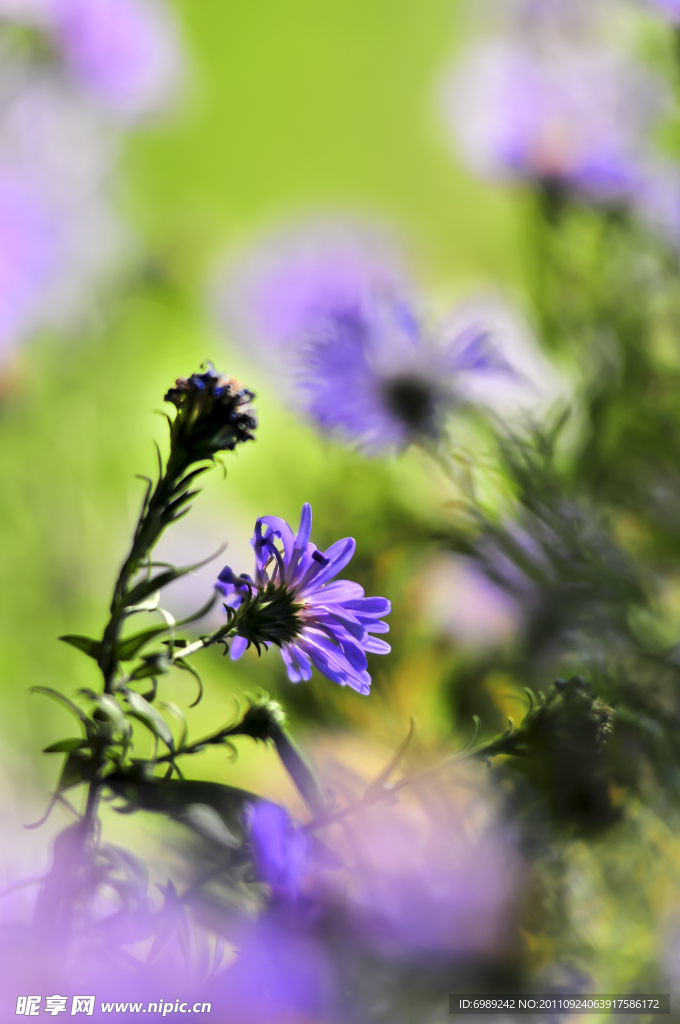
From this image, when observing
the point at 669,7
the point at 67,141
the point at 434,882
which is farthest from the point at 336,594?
the point at 67,141

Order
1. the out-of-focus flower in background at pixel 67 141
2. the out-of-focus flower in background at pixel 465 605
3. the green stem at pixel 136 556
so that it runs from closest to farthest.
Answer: the green stem at pixel 136 556, the out-of-focus flower in background at pixel 465 605, the out-of-focus flower in background at pixel 67 141

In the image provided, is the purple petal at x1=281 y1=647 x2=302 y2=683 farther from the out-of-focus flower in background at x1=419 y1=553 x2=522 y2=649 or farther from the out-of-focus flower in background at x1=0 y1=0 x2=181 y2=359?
the out-of-focus flower in background at x1=0 y1=0 x2=181 y2=359

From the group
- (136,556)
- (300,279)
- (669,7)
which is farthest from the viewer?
(300,279)

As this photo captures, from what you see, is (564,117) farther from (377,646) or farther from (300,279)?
(377,646)

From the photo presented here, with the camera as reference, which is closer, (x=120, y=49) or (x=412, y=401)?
(x=412, y=401)

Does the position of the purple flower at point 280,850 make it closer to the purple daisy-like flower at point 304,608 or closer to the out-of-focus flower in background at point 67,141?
the purple daisy-like flower at point 304,608

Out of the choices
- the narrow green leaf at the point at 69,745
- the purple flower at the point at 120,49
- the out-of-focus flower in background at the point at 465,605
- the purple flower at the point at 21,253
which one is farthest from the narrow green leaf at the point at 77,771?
the purple flower at the point at 120,49
